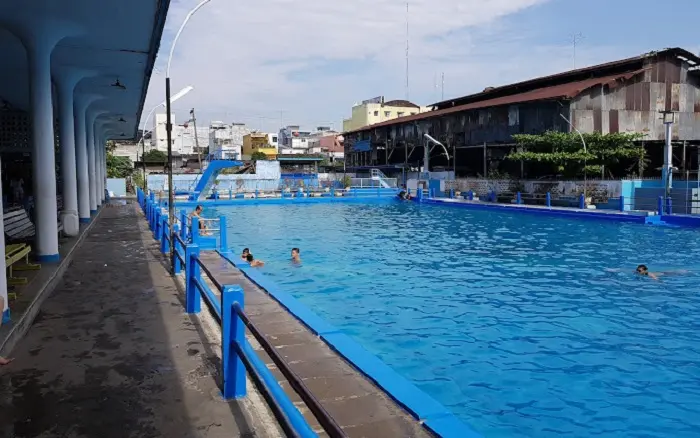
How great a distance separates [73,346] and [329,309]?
5101 millimetres

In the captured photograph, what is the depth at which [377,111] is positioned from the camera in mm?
92688

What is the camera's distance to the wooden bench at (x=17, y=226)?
472 inches

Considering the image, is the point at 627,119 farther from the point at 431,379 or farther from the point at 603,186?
the point at 431,379

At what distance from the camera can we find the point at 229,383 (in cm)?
466

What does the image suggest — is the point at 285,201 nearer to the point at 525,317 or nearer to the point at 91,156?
the point at 91,156

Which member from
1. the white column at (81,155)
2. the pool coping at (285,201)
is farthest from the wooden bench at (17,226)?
the pool coping at (285,201)

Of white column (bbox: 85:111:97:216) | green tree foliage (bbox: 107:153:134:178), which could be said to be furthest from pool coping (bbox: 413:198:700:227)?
green tree foliage (bbox: 107:153:134:178)

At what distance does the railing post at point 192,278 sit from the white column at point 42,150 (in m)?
4.99

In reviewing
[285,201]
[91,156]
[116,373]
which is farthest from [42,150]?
[285,201]

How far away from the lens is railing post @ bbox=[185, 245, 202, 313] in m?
7.35

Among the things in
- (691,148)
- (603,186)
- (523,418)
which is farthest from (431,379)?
(691,148)

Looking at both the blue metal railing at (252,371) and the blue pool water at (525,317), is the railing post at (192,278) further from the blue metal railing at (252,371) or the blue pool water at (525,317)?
the blue pool water at (525,317)

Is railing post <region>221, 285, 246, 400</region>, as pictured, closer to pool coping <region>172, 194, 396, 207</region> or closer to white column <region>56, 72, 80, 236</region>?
white column <region>56, 72, 80, 236</region>

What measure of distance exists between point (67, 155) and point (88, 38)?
4399mm
